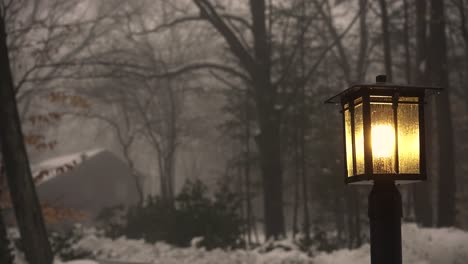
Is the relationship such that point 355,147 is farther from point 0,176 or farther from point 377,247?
point 0,176

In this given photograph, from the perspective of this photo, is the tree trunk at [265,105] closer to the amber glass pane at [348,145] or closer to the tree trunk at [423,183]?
the tree trunk at [423,183]

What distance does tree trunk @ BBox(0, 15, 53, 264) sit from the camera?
11156mm

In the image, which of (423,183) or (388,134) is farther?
(423,183)

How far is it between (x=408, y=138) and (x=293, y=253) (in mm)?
7323

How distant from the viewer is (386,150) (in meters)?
4.43

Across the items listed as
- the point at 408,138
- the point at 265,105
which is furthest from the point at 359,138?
the point at 265,105

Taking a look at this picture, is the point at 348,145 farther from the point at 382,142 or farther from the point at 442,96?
the point at 442,96

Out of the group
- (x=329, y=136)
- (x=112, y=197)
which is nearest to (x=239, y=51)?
(x=329, y=136)

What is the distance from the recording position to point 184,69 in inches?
802

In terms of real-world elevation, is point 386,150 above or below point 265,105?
below

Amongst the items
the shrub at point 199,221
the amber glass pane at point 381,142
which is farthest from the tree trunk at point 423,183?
the amber glass pane at point 381,142

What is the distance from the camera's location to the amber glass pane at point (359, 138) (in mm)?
4492

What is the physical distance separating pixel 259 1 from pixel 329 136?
5.41 meters

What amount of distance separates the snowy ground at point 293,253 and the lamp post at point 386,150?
316 cm
